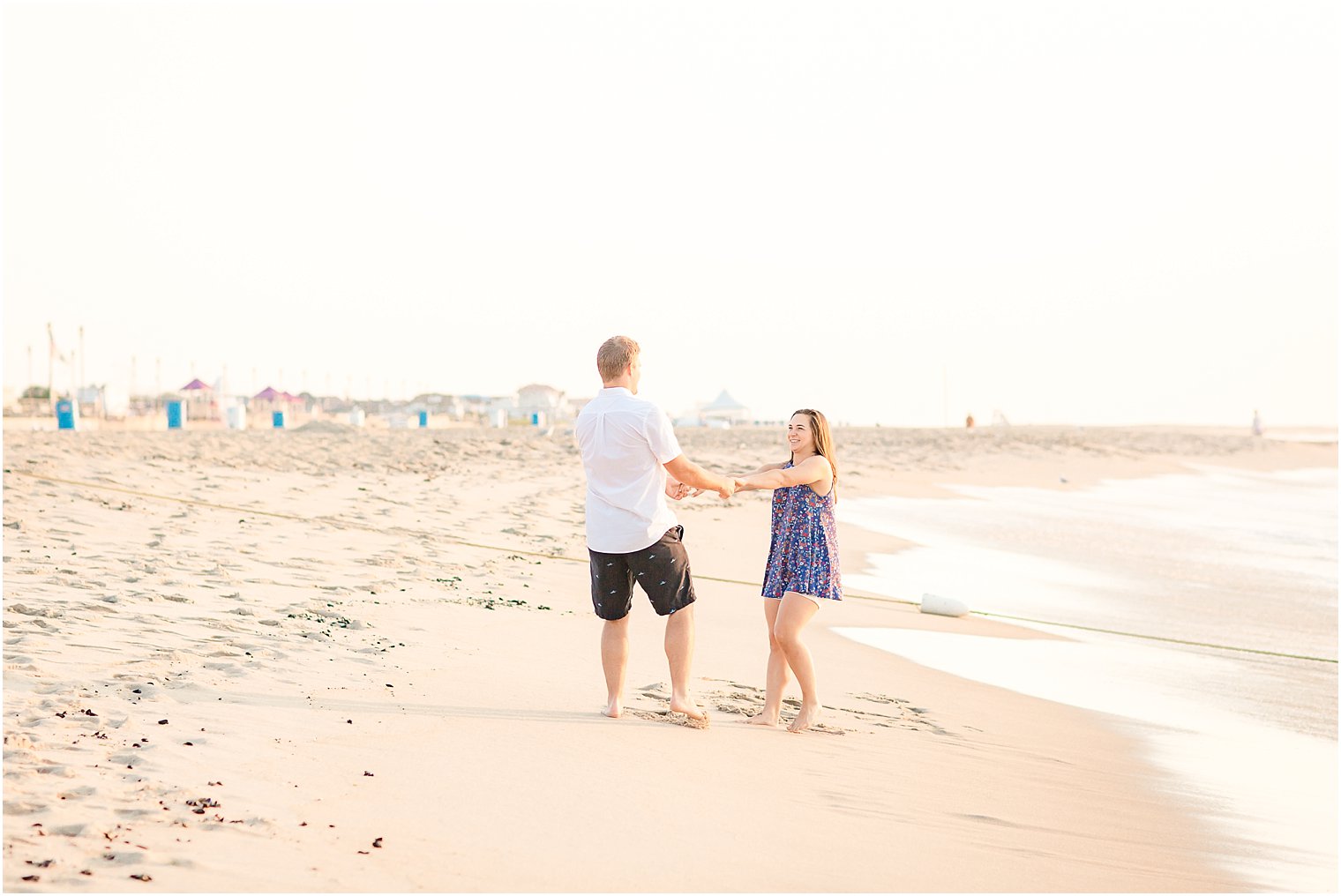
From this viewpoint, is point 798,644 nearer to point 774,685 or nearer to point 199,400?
point 774,685

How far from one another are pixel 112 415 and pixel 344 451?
32599mm

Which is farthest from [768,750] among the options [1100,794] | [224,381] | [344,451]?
[224,381]

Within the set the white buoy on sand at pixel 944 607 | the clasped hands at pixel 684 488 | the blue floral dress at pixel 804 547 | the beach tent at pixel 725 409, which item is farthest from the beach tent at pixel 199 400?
the blue floral dress at pixel 804 547

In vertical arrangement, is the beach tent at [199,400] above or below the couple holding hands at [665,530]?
above

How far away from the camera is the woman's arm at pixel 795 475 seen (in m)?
4.86

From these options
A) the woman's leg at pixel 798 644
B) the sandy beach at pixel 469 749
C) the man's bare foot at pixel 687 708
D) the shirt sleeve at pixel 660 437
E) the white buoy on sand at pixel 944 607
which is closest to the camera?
the sandy beach at pixel 469 749

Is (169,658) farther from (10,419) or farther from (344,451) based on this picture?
(10,419)

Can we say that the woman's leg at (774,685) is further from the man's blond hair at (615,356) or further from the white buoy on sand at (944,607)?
the white buoy on sand at (944,607)

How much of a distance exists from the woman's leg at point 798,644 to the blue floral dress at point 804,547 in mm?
62

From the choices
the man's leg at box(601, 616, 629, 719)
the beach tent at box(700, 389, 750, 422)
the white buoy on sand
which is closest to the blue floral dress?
the man's leg at box(601, 616, 629, 719)

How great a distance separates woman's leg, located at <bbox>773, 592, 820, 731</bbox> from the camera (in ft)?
16.1

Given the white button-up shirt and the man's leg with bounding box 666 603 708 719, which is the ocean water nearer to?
the man's leg with bounding box 666 603 708 719

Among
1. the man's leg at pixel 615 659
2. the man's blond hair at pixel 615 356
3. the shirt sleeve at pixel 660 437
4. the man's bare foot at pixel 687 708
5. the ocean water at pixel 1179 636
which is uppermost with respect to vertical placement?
the man's blond hair at pixel 615 356

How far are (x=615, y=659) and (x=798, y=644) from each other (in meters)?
0.85
